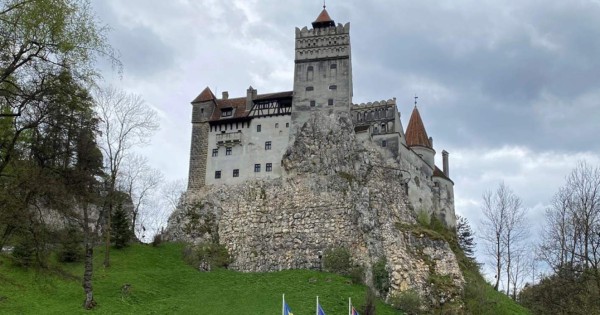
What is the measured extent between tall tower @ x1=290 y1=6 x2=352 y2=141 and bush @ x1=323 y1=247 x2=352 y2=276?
12.2 metres

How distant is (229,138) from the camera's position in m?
56.2

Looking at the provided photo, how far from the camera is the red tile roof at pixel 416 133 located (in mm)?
58656

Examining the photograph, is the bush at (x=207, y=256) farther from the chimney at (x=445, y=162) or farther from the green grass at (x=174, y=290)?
the chimney at (x=445, y=162)

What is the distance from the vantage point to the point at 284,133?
5534 cm

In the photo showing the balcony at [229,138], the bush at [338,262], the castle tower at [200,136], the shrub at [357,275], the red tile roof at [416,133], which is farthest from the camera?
the red tile roof at [416,133]

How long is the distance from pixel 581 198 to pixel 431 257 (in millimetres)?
16623

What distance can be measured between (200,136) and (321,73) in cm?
1317

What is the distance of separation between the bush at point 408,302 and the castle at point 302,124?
1157cm

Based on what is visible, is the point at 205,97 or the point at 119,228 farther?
→ the point at 205,97

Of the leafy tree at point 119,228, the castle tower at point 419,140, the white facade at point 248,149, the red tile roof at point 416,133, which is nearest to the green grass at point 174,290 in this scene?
the leafy tree at point 119,228

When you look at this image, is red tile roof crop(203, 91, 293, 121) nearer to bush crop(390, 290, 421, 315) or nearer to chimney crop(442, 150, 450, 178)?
chimney crop(442, 150, 450, 178)

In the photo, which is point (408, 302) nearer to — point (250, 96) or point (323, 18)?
point (250, 96)

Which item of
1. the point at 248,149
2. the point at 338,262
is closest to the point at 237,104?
the point at 248,149

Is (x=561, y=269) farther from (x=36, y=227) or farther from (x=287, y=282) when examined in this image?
(x=36, y=227)
